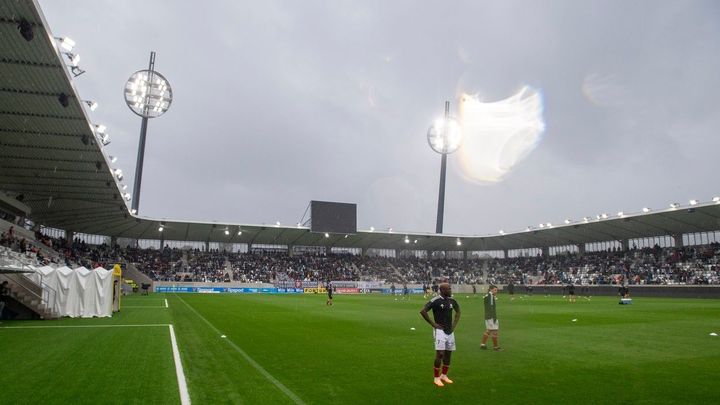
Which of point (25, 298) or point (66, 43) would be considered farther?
point (25, 298)

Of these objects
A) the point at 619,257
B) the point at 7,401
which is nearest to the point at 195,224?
the point at 619,257

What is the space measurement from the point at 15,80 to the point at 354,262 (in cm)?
6150

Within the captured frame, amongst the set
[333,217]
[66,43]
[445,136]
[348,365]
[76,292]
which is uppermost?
[445,136]

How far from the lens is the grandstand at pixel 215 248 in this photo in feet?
53.1

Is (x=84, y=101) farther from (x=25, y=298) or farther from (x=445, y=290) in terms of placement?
(x=445, y=290)

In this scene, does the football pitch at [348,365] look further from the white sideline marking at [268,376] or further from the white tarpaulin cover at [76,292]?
the white tarpaulin cover at [76,292]

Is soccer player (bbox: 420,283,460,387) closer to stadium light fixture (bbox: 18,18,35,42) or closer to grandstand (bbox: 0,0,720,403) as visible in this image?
grandstand (bbox: 0,0,720,403)

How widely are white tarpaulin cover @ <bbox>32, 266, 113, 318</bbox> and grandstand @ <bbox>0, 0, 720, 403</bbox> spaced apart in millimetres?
269

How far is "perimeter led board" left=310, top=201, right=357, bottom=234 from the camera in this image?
219 ft

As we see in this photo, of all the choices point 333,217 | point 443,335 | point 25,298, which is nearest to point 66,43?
point 25,298

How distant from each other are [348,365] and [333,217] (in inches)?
2235

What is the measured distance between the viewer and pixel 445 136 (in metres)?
80.7

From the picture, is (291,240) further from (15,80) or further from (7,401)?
(7,401)

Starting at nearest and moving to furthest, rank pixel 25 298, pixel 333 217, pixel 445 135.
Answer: pixel 25 298 → pixel 333 217 → pixel 445 135
